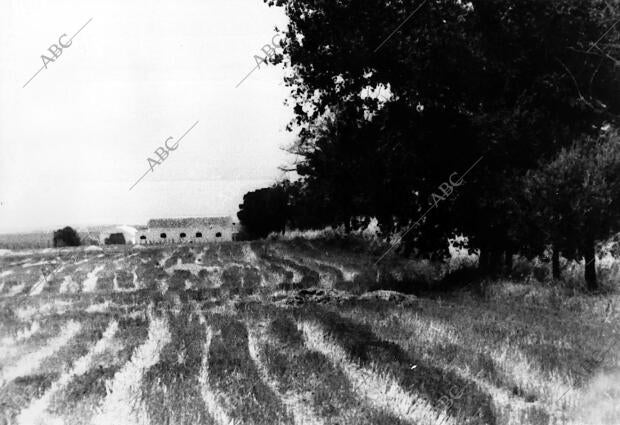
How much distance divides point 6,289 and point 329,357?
1803 centimetres

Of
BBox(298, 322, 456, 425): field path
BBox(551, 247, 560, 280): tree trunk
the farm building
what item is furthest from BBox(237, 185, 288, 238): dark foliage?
BBox(298, 322, 456, 425): field path

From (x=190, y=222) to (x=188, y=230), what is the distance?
2089 mm

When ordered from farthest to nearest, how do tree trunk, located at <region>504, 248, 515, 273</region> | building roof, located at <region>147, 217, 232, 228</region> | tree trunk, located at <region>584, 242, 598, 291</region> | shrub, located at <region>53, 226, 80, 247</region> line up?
building roof, located at <region>147, 217, 232, 228</region> → shrub, located at <region>53, 226, 80, 247</region> → tree trunk, located at <region>504, 248, 515, 273</region> → tree trunk, located at <region>584, 242, 598, 291</region>

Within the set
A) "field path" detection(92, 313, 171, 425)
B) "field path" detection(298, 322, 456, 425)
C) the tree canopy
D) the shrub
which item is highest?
the tree canopy

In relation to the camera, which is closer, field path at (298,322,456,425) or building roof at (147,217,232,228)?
field path at (298,322,456,425)

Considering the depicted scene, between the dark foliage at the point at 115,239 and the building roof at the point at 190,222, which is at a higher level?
the building roof at the point at 190,222

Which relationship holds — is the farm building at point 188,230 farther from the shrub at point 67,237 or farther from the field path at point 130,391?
the field path at point 130,391

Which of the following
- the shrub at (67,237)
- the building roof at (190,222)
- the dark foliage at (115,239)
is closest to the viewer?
the shrub at (67,237)

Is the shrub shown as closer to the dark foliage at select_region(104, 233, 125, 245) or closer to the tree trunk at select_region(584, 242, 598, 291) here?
the dark foliage at select_region(104, 233, 125, 245)

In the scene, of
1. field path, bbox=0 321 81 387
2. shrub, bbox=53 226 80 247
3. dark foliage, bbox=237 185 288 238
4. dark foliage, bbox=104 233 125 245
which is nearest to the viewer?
field path, bbox=0 321 81 387

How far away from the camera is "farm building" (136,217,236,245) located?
346 ft

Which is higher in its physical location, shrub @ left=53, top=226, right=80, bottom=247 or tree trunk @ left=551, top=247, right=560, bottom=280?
shrub @ left=53, top=226, right=80, bottom=247

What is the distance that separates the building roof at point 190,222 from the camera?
10625 cm

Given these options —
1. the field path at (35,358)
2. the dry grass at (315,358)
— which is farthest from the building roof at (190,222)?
the field path at (35,358)
